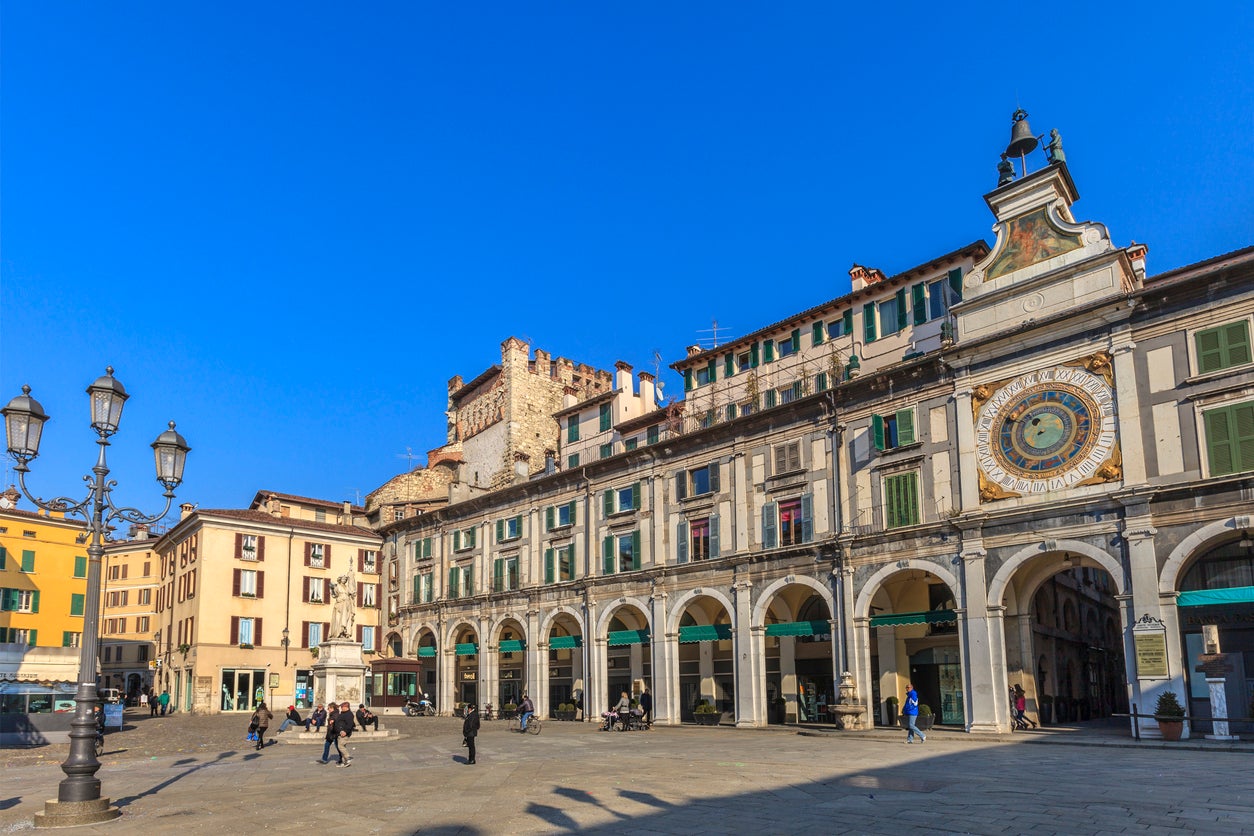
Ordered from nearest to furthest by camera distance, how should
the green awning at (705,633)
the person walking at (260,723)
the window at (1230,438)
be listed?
1. the window at (1230,438)
2. the person walking at (260,723)
3. the green awning at (705,633)

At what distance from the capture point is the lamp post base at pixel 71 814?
1569cm

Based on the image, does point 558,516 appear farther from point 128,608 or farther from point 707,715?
point 128,608

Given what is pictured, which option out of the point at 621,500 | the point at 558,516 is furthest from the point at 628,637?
the point at 558,516

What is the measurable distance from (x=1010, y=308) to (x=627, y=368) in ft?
91.2

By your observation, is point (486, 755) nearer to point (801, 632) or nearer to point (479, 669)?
point (801, 632)

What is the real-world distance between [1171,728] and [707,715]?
19722mm

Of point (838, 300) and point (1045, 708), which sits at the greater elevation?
point (838, 300)

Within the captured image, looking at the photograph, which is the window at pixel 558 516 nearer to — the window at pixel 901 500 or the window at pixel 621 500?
the window at pixel 621 500

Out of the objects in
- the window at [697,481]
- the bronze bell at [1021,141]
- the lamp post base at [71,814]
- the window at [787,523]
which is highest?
the bronze bell at [1021,141]

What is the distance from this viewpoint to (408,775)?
22406 mm

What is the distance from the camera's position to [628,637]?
47.2 meters

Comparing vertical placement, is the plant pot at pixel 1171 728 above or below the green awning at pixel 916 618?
below

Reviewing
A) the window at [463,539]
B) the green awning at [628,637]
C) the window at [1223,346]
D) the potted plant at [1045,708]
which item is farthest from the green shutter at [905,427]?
the window at [463,539]

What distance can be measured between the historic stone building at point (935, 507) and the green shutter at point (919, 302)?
0.11 m
